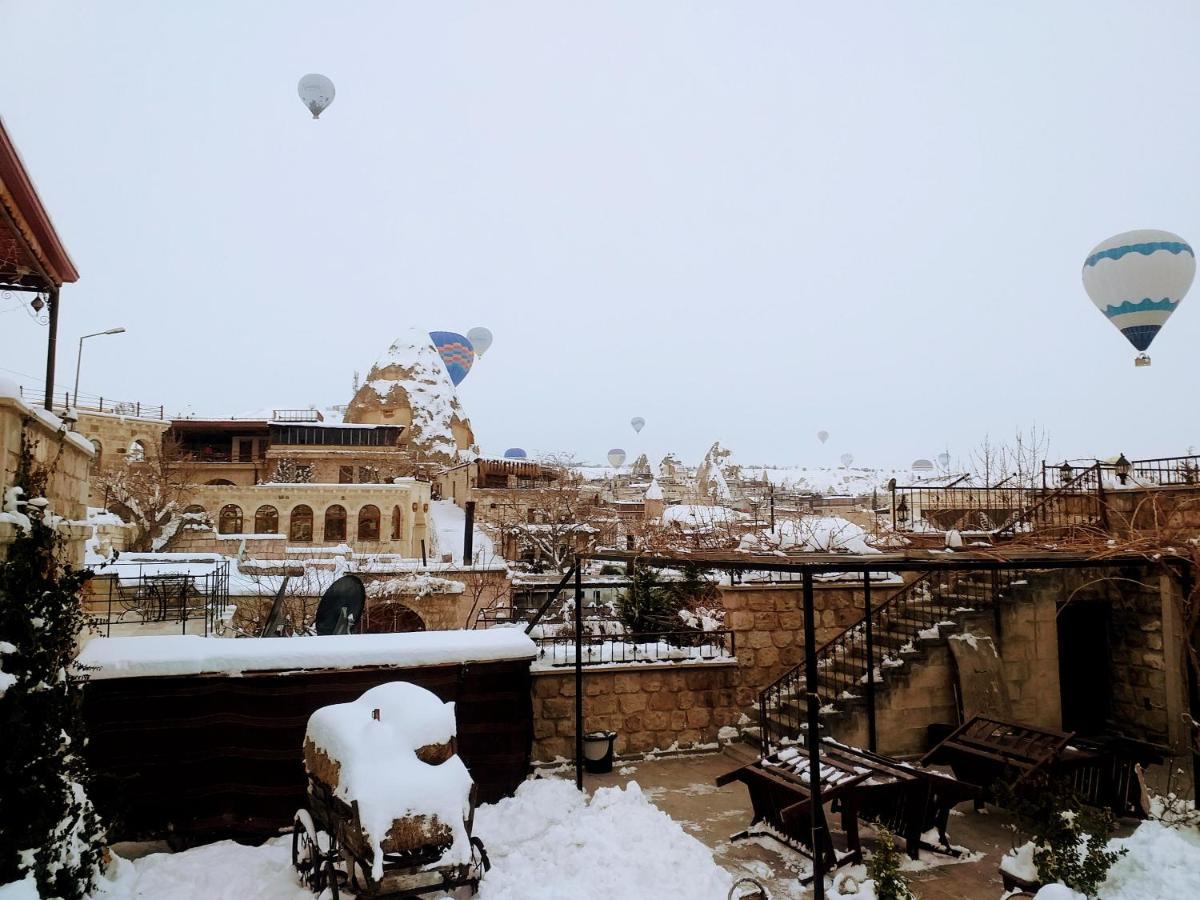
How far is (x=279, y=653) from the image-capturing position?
7.03 m

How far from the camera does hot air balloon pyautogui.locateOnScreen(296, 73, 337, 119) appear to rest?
2183cm

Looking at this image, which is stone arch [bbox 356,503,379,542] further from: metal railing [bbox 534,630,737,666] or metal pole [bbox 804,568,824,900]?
metal pole [bbox 804,568,824,900]

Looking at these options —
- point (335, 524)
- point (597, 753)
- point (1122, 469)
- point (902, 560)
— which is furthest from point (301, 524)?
point (902, 560)

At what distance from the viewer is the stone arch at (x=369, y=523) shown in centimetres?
3497

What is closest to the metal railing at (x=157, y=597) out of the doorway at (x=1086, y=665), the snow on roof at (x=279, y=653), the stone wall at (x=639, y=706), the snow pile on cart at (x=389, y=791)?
the snow on roof at (x=279, y=653)

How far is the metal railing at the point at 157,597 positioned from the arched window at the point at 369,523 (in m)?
12.3

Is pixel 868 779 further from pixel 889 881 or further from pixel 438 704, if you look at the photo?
pixel 438 704

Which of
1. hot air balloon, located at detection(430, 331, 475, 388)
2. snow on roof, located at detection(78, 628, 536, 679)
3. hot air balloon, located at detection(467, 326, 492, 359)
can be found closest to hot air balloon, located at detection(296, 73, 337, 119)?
snow on roof, located at detection(78, 628, 536, 679)

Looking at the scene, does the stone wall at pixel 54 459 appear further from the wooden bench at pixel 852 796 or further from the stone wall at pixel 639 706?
the wooden bench at pixel 852 796

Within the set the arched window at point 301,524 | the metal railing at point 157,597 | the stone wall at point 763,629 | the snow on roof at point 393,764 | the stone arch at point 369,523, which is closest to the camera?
the snow on roof at point 393,764

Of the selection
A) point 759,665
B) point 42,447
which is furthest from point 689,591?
point 42,447

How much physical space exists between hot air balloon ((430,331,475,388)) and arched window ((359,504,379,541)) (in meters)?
14.1

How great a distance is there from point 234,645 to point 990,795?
25.8 feet

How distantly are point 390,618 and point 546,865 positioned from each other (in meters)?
17.9
